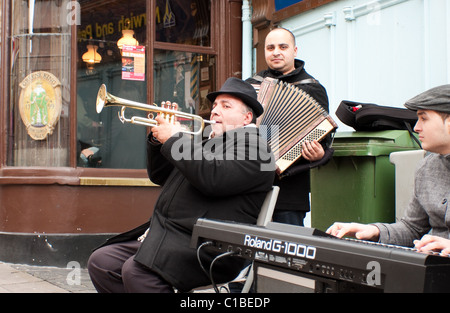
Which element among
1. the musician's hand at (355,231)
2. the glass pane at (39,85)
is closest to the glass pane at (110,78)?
the glass pane at (39,85)

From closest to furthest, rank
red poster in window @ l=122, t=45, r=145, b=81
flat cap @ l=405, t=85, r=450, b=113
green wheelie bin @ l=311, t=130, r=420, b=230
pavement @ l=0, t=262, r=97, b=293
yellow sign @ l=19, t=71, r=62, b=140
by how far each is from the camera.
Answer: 1. flat cap @ l=405, t=85, r=450, b=113
2. green wheelie bin @ l=311, t=130, r=420, b=230
3. pavement @ l=0, t=262, r=97, b=293
4. yellow sign @ l=19, t=71, r=62, b=140
5. red poster in window @ l=122, t=45, r=145, b=81

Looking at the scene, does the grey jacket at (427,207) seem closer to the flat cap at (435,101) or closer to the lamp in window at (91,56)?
the flat cap at (435,101)

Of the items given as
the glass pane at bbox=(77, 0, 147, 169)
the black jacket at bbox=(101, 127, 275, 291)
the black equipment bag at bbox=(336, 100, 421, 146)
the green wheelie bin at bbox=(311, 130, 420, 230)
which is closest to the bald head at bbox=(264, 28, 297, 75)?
the black equipment bag at bbox=(336, 100, 421, 146)

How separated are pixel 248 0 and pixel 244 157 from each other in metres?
4.23

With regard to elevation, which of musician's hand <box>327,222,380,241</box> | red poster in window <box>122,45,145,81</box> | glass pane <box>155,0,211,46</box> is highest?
glass pane <box>155,0,211,46</box>

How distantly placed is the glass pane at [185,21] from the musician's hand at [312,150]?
3584mm

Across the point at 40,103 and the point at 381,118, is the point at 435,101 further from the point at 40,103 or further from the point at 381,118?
the point at 40,103

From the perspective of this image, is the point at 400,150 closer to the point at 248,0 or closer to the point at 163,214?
the point at 163,214

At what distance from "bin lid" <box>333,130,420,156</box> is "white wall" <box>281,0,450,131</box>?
101 cm

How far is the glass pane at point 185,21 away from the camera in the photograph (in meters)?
6.50

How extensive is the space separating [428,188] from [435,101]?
1.22ft

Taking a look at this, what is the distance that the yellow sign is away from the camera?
5.86 m

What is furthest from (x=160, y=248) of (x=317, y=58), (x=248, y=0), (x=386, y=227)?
(x=248, y=0)

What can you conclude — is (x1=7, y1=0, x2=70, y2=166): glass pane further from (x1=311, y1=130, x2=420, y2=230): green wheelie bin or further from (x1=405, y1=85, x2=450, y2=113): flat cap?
(x1=405, y1=85, x2=450, y2=113): flat cap
